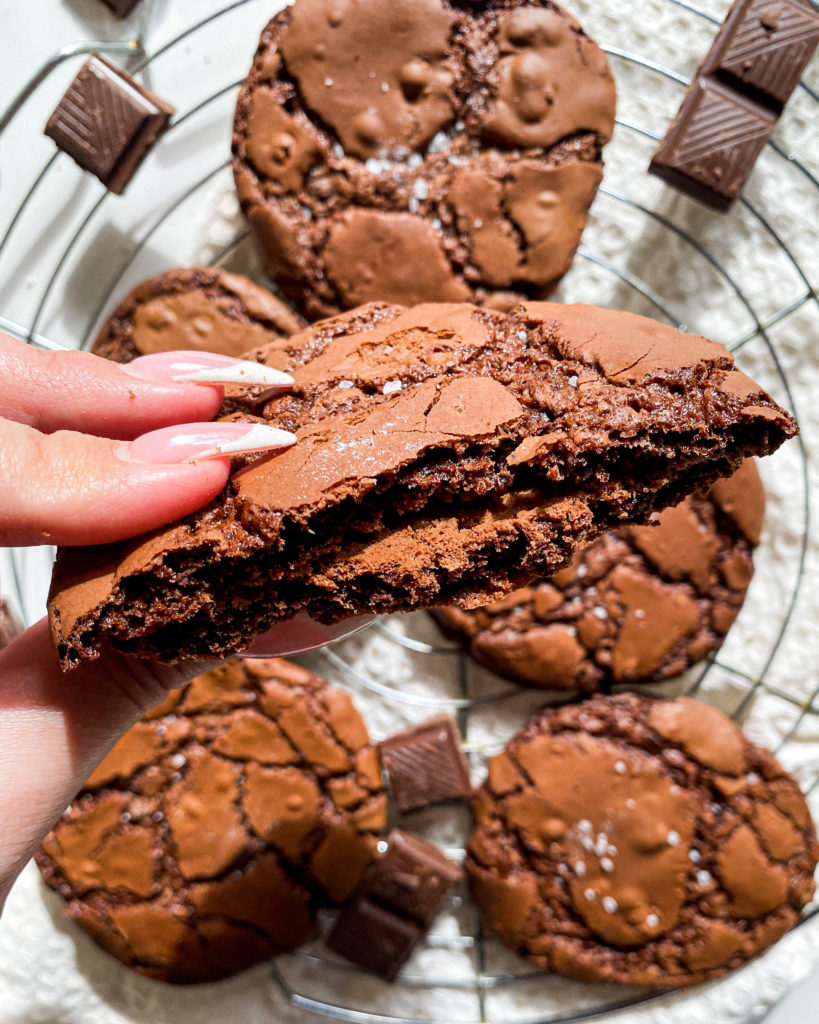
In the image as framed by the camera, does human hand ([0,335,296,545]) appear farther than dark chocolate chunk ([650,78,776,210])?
No

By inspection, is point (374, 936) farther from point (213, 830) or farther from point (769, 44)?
point (769, 44)

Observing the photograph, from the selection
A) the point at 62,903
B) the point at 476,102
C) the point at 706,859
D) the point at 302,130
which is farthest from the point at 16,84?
the point at 706,859

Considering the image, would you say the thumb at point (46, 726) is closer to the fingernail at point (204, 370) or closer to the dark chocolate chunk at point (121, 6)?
the fingernail at point (204, 370)

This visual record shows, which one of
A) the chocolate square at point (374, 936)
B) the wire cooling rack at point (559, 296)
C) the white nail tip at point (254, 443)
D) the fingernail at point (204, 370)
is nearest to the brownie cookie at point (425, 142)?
the wire cooling rack at point (559, 296)

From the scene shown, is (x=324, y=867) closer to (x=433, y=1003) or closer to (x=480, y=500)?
(x=433, y=1003)

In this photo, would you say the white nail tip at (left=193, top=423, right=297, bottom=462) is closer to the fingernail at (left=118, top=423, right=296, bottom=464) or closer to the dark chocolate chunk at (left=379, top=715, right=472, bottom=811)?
the fingernail at (left=118, top=423, right=296, bottom=464)

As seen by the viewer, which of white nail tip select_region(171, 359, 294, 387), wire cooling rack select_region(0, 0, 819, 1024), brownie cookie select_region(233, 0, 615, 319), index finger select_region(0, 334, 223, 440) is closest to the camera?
white nail tip select_region(171, 359, 294, 387)

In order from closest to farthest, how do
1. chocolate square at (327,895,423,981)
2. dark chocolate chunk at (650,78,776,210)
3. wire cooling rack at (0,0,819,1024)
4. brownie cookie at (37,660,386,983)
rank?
dark chocolate chunk at (650,78,776,210) < brownie cookie at (37,660,386,983) < chocolate square at (327,895,423,981) < wire cooling rack at (0,0,819,1024)

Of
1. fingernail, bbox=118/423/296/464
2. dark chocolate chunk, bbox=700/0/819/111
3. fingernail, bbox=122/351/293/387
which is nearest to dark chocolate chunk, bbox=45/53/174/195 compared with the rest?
fingernail, bbox=122/351/293/387
